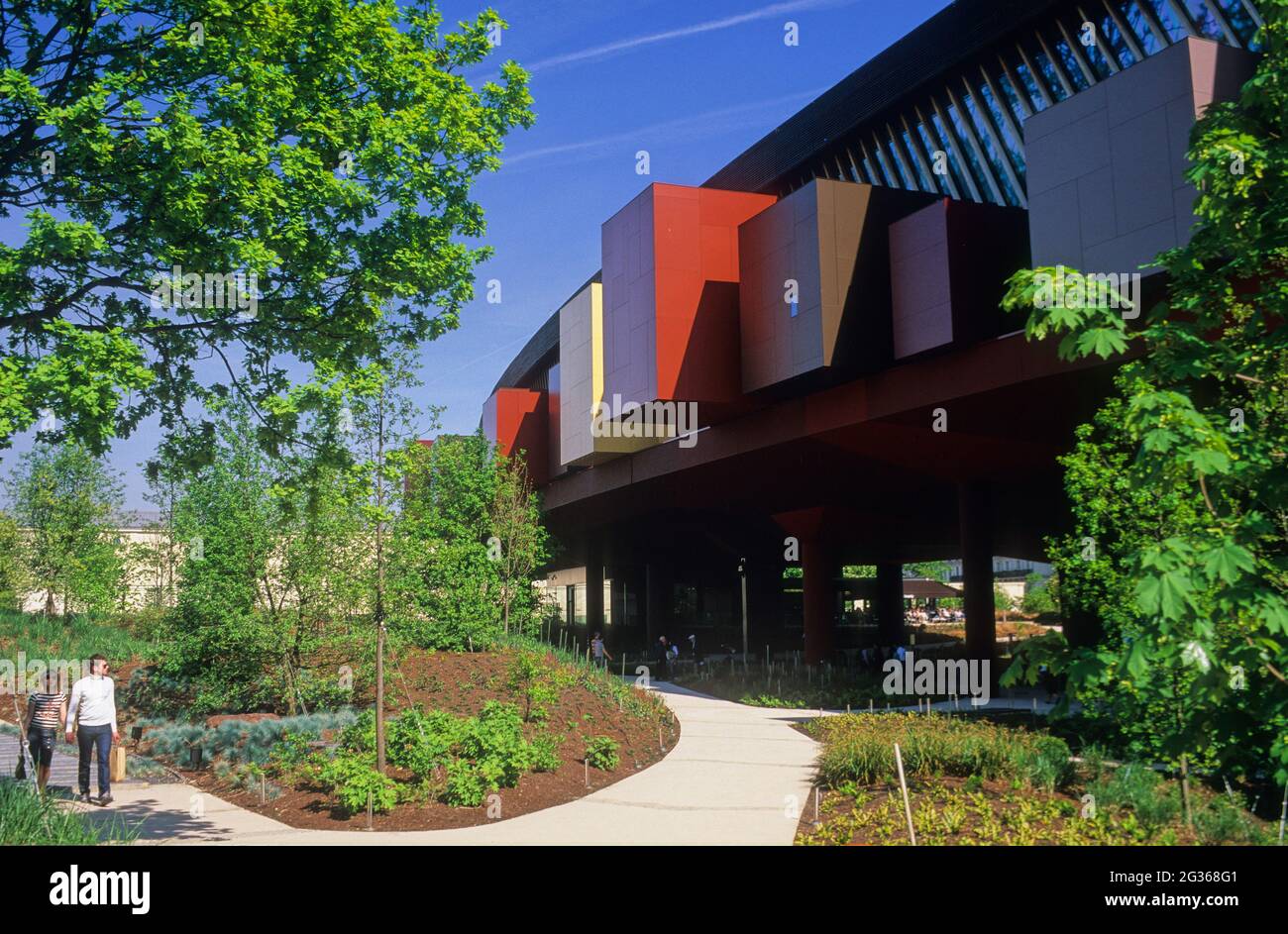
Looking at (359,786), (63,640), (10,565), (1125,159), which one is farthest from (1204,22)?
(10,565)

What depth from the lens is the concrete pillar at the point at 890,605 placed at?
5872 centimetres

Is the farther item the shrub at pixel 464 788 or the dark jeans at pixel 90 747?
the shrub at pixel 464 788

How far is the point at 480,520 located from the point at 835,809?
76.5 ft

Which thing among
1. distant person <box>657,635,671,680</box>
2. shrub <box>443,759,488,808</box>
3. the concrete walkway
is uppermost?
shrub <box>443,759,488,808</box>

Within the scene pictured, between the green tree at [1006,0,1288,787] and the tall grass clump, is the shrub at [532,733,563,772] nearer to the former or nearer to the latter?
the tall grass clump

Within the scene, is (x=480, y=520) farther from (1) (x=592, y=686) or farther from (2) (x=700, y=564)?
(2) (x=700, y=564)

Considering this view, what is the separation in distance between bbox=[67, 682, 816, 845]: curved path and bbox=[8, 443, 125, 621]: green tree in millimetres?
21651

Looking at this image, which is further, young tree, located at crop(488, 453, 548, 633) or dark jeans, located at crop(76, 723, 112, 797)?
young tree, located at crop(488, 453, 548, 633)

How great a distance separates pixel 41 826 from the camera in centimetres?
→ 880

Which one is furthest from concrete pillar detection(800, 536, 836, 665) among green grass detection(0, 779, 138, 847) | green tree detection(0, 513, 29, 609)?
green grass detection(0, 779, 138, 847)

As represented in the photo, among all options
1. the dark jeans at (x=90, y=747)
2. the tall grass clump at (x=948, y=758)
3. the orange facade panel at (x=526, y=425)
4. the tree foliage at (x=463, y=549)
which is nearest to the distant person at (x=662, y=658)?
the tree foliage at (x=463, y=549)

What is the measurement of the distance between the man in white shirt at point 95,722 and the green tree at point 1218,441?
11.5 meters

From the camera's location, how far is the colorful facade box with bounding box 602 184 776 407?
1057 inches

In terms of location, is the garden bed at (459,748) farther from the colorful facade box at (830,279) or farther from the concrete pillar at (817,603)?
the concrete pillar at (817,603)
